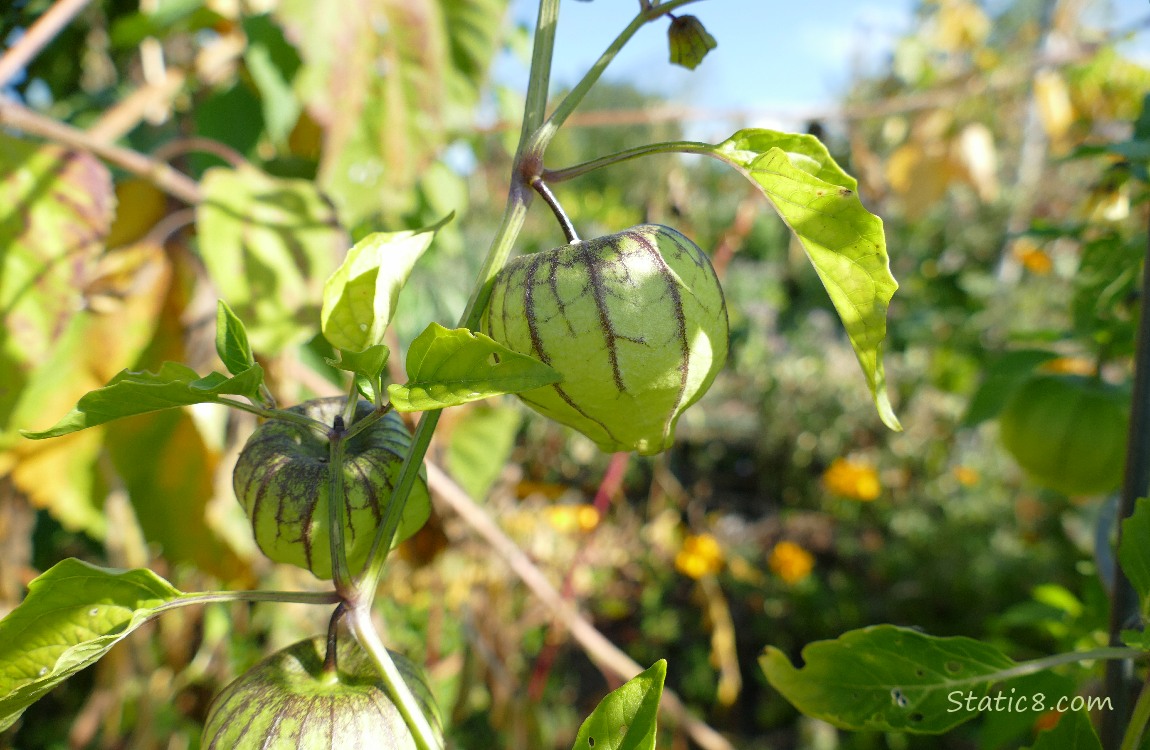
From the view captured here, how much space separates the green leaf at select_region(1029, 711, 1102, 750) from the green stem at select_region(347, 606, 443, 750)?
28cm

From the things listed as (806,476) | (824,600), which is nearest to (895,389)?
(806,476)

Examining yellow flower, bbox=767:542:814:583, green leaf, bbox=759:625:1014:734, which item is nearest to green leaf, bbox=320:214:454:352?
green leaf, bbox=759:625:1014:734

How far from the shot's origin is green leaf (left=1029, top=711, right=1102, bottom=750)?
0.36 metres

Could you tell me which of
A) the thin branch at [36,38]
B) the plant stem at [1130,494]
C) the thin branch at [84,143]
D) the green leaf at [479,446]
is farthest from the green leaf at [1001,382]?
the thin branch at [36,38]

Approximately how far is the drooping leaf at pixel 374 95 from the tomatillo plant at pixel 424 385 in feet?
1.50

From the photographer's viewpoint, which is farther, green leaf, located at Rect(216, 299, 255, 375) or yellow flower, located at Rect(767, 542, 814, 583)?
yellow flower, located at Rect(767, 542, 814, 583)

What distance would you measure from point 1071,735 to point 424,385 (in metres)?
0.33

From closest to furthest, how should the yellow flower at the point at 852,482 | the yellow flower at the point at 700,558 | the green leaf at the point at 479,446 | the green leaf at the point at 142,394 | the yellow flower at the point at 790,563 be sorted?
the green leaf at the point at 142,394
the green leaf at the point at 479,446
the yellow flower at the point at 700,558
the yellow flower at the point at 790,563
the yellow flower at the point at 852,482

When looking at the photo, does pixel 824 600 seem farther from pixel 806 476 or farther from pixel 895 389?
pixel 895 389

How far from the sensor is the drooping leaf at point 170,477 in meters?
0.77

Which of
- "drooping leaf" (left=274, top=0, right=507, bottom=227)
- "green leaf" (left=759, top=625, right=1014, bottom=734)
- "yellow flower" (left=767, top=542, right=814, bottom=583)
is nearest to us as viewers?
"green leaf" (left=759, top=625, right=1014, bottom=734)

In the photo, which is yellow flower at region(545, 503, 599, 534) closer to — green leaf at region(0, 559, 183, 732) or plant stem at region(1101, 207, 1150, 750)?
plant stem at region(1101, 207, 1150, 750)

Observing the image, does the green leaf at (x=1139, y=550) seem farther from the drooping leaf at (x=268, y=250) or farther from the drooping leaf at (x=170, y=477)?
the drooping leaf at (x=170, y=477)

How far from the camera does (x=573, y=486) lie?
10.9 ft
